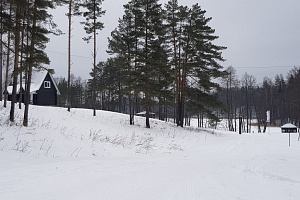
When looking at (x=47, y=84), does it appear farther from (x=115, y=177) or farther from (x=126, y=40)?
(x=115, y=177)

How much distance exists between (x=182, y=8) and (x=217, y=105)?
10551 millimetres

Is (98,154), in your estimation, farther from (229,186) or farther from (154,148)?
(229,186)

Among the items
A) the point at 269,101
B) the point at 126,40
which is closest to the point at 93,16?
the point at 126,40

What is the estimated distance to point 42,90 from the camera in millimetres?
37562

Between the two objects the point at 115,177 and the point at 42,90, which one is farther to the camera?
the point at 42,90

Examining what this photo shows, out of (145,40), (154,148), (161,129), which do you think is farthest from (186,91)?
(154,148)

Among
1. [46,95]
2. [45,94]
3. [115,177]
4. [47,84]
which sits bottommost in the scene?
[115,177]

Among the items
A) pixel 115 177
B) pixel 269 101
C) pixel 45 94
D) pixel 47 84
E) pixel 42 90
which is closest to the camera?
pixel 115 177

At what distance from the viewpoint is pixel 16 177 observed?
5934 mm

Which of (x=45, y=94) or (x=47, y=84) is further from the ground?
(x=47, y=84)

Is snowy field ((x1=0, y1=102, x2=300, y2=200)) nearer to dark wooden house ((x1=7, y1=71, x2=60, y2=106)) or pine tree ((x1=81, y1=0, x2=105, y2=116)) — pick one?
pine tree ((x1=81, y1=0, x2=105, y2=116))

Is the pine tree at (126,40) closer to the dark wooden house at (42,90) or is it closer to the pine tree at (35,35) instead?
the pine tree at (35,35)

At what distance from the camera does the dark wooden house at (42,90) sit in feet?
121

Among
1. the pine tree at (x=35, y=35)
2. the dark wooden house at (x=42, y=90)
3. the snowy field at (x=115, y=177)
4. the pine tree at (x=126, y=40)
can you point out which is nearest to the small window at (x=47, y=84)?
the dark wooden house at (x=42, y=90)
